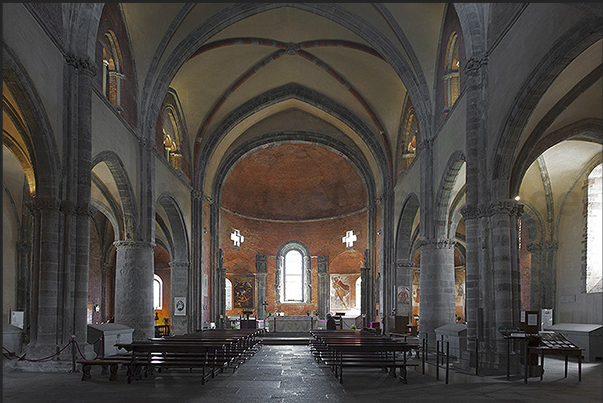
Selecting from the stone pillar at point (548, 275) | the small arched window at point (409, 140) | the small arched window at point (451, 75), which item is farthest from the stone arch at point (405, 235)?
the small arched window at point (451, 75)

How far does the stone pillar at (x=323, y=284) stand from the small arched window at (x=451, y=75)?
21.7m

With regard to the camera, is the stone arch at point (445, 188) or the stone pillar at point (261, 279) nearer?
the stone arch at point (445, 188)

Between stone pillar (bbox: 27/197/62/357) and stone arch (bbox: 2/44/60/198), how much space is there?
1.39 feet

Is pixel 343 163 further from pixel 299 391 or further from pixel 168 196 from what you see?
pixel 299 391

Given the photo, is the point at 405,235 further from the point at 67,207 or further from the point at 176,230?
the point at 67,207

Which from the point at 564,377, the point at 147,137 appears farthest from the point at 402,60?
the point at 564,377

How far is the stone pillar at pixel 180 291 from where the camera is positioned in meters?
27.4

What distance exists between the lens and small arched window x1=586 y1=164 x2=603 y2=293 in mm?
19688

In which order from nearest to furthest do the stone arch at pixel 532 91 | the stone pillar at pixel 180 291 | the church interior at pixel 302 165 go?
the stone arch at pixel 532 91
the church interior at pixel 302 165
the stone pillar at pixel 180 291

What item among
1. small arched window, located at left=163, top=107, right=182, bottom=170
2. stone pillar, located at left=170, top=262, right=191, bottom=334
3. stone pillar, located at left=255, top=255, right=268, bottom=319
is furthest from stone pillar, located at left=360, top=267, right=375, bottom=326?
small arched window, located at left=163, top=107, right=182, bottom=170

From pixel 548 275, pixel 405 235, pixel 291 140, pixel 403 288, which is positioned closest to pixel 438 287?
pixel 548 275

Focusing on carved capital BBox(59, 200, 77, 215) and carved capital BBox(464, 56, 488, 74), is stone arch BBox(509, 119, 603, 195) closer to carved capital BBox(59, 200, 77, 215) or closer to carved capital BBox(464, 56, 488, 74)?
carved capital BBox(464, 56, 488, 74)

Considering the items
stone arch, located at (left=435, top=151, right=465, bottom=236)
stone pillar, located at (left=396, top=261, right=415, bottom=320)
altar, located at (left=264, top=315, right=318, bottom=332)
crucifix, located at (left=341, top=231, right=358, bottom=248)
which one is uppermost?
stone arch, located at (left=435, top=151, right=465, bottom=236)

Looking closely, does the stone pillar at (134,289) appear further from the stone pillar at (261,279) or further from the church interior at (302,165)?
the stone pillar at (261,279)
